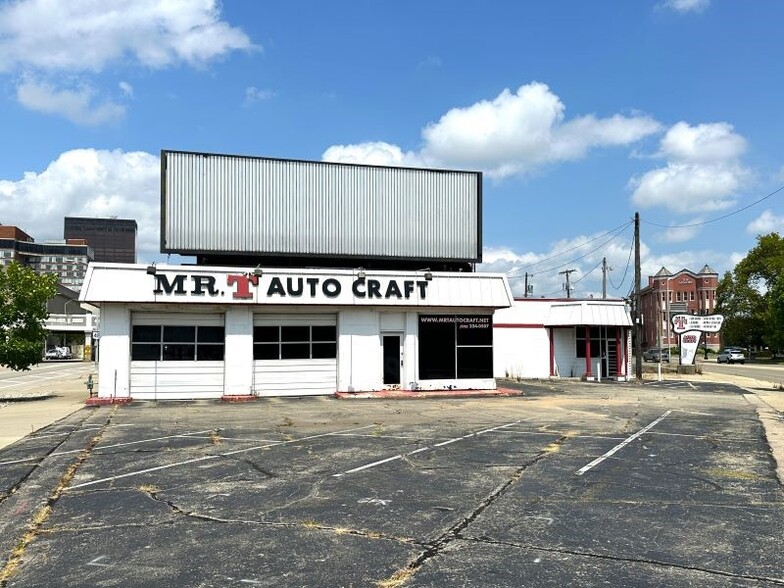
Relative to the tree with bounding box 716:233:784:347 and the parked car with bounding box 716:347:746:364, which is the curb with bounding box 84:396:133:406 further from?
the tree with bounding box 716:233:784:347

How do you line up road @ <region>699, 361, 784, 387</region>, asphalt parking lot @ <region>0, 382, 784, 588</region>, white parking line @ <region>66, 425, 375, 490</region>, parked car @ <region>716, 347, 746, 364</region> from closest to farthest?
asphalt parking lot @ <region>0, 382, 784, 588</region> < white parking line @ <region>66, 425, 375, 490</region> < road @ <region>699, 361, 784, 387</region> < parked car @ <region>716, 347, 746, 364</region>

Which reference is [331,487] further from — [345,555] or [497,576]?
[497,576]

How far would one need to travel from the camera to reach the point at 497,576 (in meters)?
5.57

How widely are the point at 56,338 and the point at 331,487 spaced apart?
327ft

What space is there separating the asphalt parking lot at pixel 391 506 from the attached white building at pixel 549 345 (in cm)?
2363

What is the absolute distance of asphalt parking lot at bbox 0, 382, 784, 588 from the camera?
580cm

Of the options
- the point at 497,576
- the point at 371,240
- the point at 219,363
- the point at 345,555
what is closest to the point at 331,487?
the point at 345,555

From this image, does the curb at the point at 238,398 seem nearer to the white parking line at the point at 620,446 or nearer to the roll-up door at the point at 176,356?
the roll-up door at the point at 176,356

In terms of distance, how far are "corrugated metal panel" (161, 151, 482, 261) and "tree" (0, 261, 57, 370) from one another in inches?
204

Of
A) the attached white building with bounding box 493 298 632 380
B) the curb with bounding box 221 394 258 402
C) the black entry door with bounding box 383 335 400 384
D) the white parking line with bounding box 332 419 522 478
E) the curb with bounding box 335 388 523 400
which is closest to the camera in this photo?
the white parking line with bounding box 332 419 522 478

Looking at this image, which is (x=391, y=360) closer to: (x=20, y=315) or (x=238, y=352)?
(x=238, y=352)

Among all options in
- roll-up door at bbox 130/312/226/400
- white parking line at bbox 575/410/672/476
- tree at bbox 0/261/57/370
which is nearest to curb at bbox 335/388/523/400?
roll-up door at bbox 130/312/226/400

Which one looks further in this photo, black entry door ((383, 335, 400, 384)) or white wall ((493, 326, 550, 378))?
white wall ((493, 326, 550, 378))

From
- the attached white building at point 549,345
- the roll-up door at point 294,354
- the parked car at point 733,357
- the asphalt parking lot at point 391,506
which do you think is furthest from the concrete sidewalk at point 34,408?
the parked car at point 733,357
